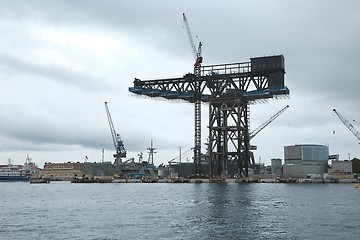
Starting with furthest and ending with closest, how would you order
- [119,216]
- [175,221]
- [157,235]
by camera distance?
[119,216] < [175,221] < [157,235]

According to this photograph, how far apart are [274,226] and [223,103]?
378 ft

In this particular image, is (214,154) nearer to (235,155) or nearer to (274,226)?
(235,155)

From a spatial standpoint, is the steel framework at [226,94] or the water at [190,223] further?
the steel framework at [226,94]

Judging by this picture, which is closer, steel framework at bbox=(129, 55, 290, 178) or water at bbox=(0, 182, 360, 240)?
water at bbox=(0, 182, 360, 240)

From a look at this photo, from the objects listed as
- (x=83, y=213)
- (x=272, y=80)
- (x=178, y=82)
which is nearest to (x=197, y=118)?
(x=178, y=82)

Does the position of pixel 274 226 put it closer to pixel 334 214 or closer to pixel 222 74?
pixel 334 214

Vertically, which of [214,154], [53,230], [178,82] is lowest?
[53,230]

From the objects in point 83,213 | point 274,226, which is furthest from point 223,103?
point 274,226

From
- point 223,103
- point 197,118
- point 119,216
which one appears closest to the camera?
point 119,216

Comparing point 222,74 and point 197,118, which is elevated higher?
point 222,74

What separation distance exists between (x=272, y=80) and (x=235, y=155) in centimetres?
2956

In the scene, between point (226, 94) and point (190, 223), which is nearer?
point (190, 223)

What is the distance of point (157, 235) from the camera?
43.4 metres

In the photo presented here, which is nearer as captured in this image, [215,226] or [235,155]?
[215,226]
